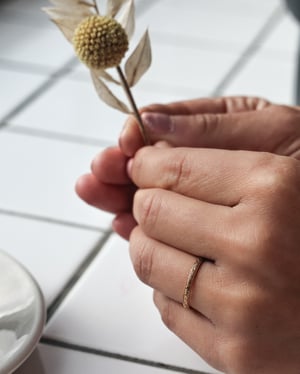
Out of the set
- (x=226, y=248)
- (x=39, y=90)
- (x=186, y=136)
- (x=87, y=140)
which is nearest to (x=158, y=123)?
(x=186, y=136)

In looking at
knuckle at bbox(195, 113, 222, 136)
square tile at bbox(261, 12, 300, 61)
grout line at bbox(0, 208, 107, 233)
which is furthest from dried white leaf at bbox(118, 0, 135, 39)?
square tile at bbox(261, 12, 300, 61)

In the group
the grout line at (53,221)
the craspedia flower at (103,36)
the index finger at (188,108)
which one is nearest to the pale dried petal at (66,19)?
the craspedia flower at (103,36)

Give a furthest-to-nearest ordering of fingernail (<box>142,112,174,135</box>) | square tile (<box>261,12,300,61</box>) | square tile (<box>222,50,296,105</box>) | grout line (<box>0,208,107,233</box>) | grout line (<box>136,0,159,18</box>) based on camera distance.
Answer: grout line (<box>136,0,159,18</box>) → square tile (<box>261,12,300,61</box>) → square tile (<box>222,50,296,105</box>) → grout line (<box>0,208,107,233</box>) → fingernail (<box>142,112,174,135</box>)

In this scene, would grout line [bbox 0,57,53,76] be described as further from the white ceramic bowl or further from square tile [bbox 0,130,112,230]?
the white ceramic bowl

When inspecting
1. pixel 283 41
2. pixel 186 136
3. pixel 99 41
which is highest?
pixel 99 41

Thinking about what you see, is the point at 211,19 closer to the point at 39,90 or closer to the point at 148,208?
the point at 39,90

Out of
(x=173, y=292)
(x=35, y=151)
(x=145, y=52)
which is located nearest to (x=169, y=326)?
(x=173, y=292)
